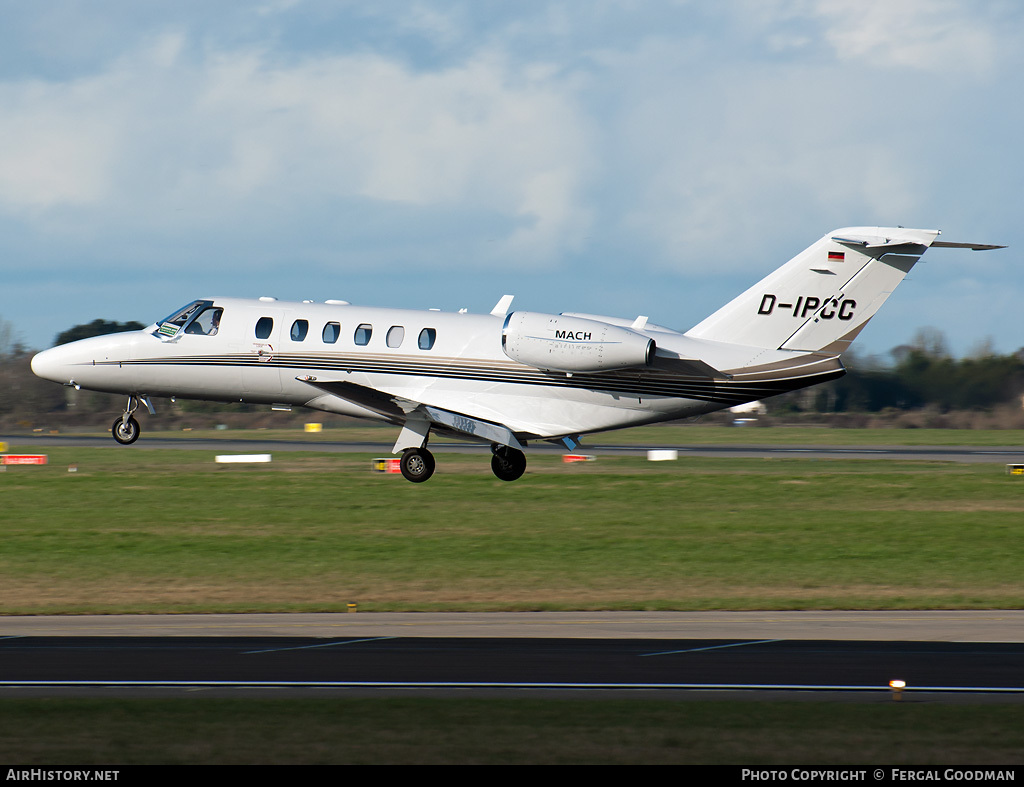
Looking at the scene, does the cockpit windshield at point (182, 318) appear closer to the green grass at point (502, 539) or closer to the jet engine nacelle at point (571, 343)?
the green grass at point (502, 539)

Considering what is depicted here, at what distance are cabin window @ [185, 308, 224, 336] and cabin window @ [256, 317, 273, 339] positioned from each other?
1.00 metres

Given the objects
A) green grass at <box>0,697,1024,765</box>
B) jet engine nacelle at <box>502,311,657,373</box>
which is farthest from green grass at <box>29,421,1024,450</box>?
green grass at <box>0,697,1024,765</box>

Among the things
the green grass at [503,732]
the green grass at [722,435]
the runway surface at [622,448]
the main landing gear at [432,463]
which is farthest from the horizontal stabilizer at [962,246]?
the green grass at [722,435]

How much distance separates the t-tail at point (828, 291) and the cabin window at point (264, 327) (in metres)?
9.89

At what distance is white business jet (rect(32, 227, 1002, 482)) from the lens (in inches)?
990

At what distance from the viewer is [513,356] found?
2569cm

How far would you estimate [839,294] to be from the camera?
25.1 metres

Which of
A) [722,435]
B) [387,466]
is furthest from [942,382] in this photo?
[387,466]

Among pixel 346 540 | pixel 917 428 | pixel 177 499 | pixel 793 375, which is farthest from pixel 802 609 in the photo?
pixel 917 428

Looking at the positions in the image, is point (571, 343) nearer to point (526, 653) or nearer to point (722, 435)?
point (526, 653)

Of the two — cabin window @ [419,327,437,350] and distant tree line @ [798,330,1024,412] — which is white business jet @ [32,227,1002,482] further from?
distant tree line @ [798,330,1024,412]

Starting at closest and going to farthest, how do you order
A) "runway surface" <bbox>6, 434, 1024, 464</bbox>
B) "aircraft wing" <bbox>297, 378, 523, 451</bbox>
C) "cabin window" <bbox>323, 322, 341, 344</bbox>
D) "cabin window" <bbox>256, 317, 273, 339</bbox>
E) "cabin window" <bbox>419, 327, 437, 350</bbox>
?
"aircraft wing" <bbox>297, 378, 523, 451</bbox> < "cabin window" <bbox>419, 327, 437, 350</bbox> < "cabin window" <bbox>323, 322, 341, 344</bbox> < "cabin window" <bbox>256, 317, 273, 339</bbox> < "runway surface" <bbox>6, 434, 1024, 464</bbox>

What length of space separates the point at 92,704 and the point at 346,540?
540 inches

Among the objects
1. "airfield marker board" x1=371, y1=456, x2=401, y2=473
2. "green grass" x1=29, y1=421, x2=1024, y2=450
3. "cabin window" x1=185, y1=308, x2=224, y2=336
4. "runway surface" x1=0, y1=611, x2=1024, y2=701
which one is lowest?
"runway surface" x1=0, y1=611, x2=1024, y2=701
